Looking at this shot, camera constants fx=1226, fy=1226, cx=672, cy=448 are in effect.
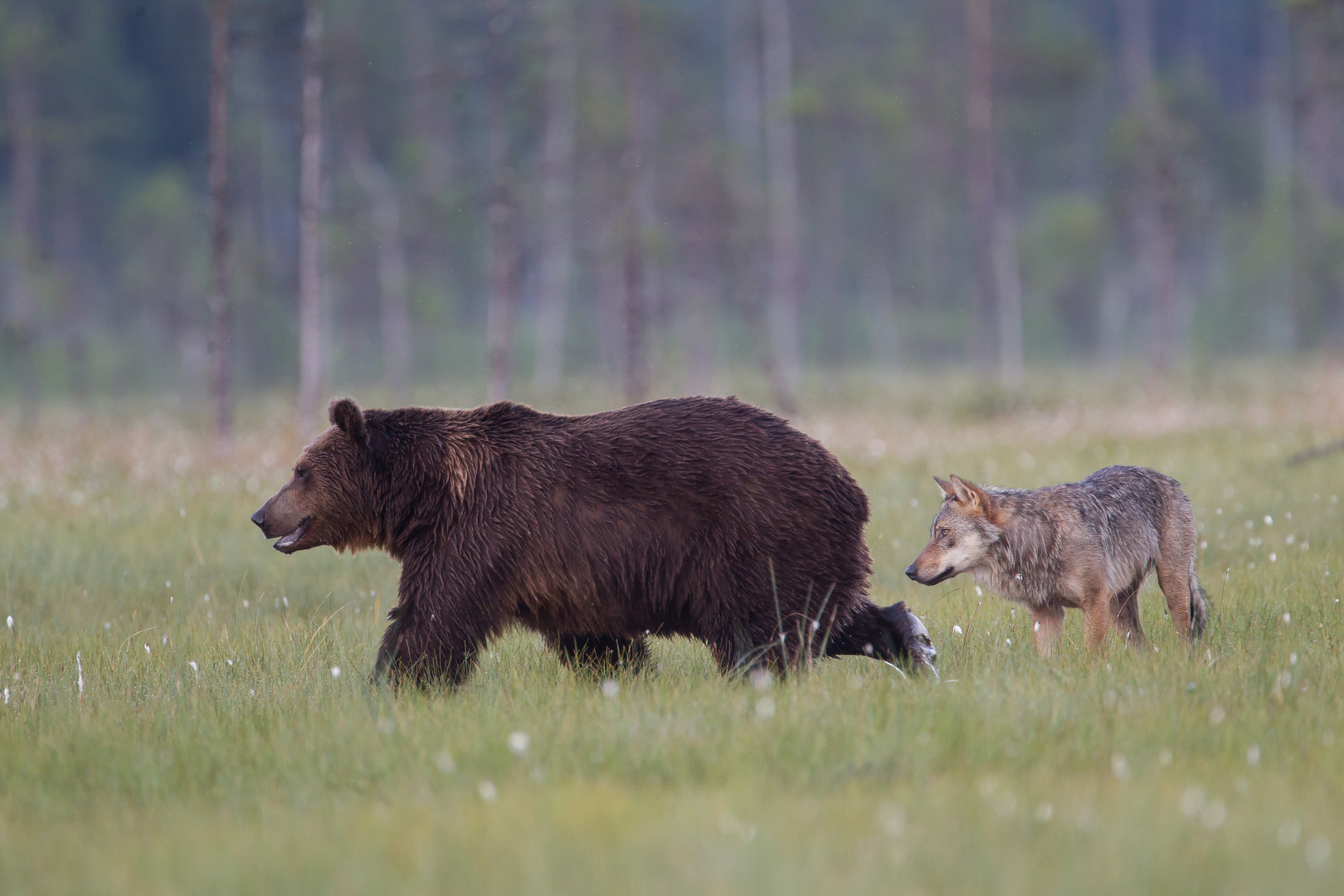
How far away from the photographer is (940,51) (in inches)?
1753

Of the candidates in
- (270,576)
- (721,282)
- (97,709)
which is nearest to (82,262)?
(721,282)

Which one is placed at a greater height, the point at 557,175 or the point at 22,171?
the point at 22,171

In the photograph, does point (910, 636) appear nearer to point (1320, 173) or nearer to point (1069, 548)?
point (1069, 548)

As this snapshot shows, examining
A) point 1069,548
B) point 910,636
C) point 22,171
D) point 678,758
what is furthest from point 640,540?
point 22,171

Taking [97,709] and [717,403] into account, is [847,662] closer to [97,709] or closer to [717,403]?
[717,403]

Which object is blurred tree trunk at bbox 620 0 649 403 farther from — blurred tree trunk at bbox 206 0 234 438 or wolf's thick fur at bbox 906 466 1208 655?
wolf's thick fur at bbox 906 466 1208 655

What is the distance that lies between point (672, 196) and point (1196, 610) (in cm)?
2483

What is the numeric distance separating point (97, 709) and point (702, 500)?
2896 millimetres

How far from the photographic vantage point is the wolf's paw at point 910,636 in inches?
230

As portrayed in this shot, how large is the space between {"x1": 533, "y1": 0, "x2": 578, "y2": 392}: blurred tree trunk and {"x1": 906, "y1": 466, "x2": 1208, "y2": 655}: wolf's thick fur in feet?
60.1

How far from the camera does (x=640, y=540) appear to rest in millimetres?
5730

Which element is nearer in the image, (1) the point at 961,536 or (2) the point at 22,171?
(1) the point at 961,536

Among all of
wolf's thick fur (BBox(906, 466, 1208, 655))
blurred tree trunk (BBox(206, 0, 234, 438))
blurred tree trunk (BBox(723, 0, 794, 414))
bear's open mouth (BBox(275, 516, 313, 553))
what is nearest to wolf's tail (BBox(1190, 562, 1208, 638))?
wolf's thick fur (BBox(906, 466, 1208, 655))

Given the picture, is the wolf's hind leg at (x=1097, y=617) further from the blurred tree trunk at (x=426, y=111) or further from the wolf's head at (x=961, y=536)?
the blurred tree trunk at (x=426, y=111)
